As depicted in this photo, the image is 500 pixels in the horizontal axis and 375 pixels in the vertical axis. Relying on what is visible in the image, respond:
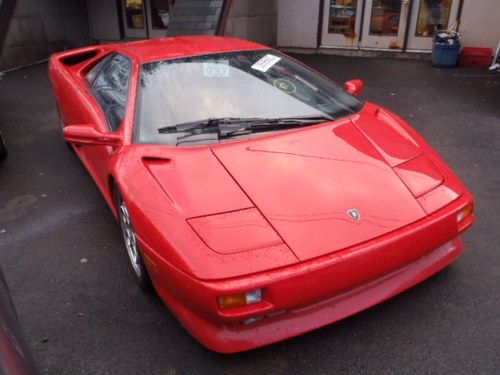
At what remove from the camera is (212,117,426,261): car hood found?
1.96 meters

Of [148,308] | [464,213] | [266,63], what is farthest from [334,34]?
[148,308]

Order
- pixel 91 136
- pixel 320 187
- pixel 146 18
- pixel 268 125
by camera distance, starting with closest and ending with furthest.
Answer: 1. pixel 320 187
2. pixel 268 125
3. pixel 91 136
4. pixel 146 18

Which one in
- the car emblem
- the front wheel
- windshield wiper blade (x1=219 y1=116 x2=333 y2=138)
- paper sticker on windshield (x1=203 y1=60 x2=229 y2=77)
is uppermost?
paper sticker on windshield (x1=203 y1=60 x2=229 y2=77)

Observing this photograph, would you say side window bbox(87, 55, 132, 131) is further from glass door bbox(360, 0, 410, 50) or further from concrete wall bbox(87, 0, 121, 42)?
concrete wall bbox(87, 0, 121, 42)

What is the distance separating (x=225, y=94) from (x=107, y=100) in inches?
37.3

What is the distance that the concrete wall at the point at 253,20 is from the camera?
327 inches

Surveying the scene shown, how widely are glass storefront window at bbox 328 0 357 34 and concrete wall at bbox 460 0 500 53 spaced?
1.97 m

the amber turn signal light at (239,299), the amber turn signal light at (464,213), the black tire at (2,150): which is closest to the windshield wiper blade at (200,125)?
the amber turn signal light at (239,299)

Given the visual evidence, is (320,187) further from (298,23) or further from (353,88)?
(298,23)

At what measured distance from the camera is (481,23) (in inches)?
306

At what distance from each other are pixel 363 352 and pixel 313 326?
13.0 inches

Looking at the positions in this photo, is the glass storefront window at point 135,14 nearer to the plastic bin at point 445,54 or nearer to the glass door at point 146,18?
the glass door at point 146,18

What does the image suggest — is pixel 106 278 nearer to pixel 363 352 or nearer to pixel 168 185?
pixel 168 185

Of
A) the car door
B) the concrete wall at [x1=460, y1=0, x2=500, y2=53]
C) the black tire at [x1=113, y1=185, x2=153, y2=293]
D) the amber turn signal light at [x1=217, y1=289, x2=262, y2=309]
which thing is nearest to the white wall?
the concrete wall at [x1=460, y1=0, x2=500, y2=53]
